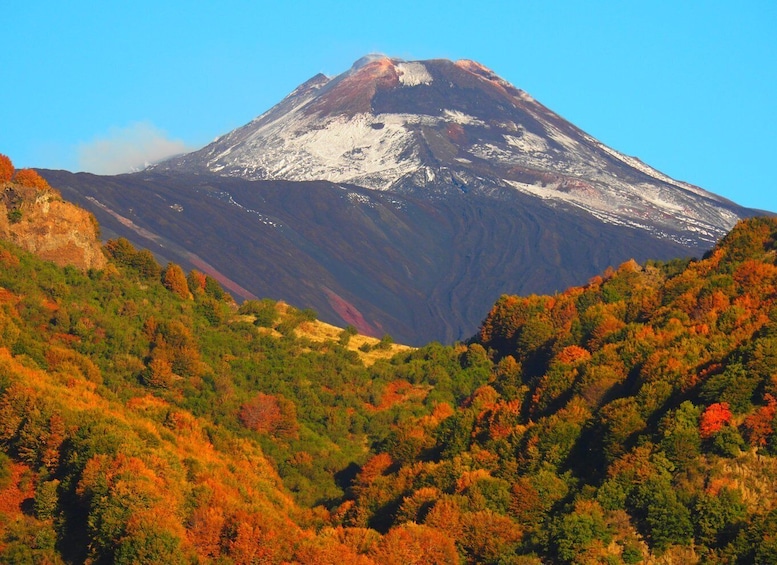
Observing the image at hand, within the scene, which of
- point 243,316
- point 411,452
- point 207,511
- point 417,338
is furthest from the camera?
point 417,338

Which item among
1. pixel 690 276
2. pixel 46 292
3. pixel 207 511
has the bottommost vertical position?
pixel 207 511

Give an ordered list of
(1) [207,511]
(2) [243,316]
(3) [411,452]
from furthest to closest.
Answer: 1. (2) [243,316]
2. (3) [411,452]
3. (1) [207,511]

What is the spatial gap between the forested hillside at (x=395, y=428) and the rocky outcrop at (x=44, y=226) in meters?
1.84

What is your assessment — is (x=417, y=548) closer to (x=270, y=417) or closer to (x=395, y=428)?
(x=395, y=428)

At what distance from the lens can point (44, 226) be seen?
78.0 m

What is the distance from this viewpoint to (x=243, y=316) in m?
87.2

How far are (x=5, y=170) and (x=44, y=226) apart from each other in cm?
452

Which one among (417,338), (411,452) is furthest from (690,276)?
(417,338)

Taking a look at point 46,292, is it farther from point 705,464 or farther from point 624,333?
point 705,464

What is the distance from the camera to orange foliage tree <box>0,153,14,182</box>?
78875 millimetres

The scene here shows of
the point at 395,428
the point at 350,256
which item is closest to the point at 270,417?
the point at 395,428

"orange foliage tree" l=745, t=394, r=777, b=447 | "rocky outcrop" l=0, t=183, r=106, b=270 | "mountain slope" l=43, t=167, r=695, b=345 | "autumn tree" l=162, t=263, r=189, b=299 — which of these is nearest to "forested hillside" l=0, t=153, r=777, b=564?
"orange foliage tree" l=745, t=394, r=777, b=447

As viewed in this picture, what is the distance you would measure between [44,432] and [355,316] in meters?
112

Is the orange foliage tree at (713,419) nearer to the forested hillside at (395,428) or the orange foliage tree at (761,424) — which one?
the forested hillside at (395,428)
